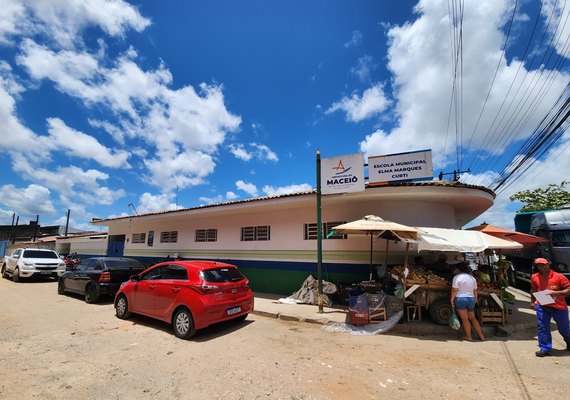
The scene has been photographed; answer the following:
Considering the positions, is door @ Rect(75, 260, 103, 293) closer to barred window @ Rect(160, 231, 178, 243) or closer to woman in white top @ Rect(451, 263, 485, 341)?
barred window @ Rect(160, 231, 178, 243)

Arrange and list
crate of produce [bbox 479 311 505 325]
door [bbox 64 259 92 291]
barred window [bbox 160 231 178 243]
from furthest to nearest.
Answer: barred window [bbox 160 231 178 243]
door [bbox 64 259 92 291]
crate of produce [bbox 479 311 505 325]

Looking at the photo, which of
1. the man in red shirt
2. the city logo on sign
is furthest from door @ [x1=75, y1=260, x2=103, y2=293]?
the man in red shirt

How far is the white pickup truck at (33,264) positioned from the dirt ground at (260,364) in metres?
9.81

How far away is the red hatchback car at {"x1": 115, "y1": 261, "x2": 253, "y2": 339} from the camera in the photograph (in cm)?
599

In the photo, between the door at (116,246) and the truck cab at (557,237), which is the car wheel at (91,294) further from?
the truck cab at (557,237)

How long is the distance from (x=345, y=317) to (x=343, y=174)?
3.97 meters

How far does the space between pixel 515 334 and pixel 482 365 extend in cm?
272

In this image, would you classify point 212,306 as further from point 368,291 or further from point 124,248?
point 124,248

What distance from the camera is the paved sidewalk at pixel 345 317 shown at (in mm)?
6578

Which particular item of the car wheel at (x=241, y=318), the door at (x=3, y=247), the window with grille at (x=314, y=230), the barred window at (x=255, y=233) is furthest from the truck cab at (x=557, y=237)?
the door at (x=3, y=247)

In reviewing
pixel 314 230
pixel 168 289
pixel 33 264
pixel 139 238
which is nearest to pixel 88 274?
pixel 168 289

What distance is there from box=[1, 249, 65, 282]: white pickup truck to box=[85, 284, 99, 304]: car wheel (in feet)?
20.1

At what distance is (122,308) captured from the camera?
25.1 ft

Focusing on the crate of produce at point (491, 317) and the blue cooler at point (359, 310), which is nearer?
the crate of produce at point (491, 317)
